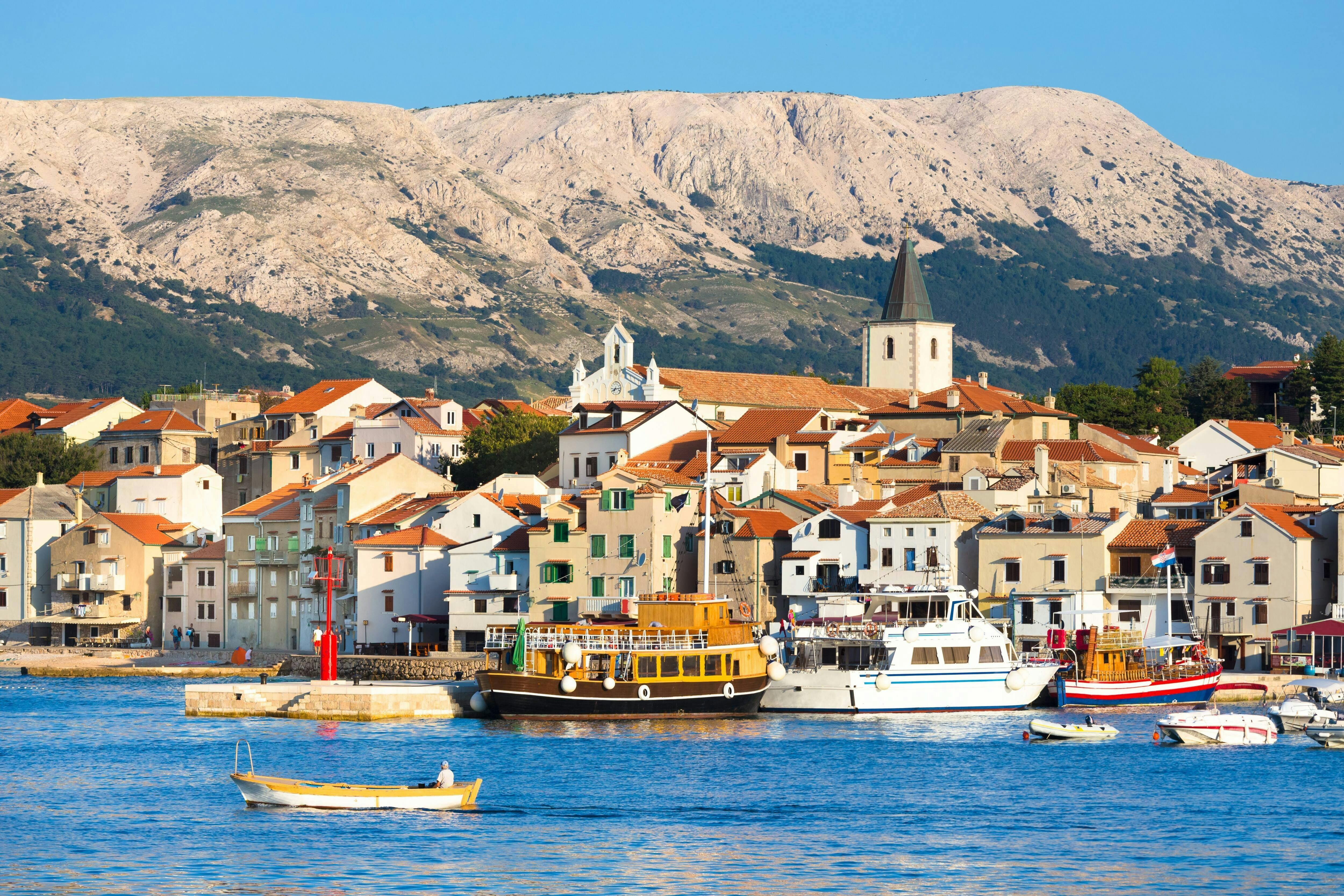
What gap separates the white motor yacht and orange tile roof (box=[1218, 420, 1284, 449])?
156 ft

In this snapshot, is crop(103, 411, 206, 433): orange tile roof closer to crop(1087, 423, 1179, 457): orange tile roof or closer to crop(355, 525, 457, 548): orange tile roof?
crop(355, 525, 457, 548): orange tile roof

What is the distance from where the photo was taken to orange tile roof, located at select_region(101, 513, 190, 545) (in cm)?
10662

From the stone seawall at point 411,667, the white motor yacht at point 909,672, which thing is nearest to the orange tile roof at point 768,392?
the stone seawall at point 411,667

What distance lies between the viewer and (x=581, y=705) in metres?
66.2

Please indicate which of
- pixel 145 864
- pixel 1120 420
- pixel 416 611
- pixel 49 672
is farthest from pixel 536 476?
pixel 145 864

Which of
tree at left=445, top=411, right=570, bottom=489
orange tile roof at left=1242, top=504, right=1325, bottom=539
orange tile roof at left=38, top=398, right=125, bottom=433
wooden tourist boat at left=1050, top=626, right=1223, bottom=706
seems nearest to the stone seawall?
wooden tourist boat at left=1050, top=626, right=1223, bottom=706

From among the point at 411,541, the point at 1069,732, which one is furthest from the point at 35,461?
the point at 1069,732

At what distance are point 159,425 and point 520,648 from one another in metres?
72.4

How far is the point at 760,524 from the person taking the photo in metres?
85.9

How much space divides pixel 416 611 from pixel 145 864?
50208mm

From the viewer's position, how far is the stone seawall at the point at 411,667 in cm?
7862

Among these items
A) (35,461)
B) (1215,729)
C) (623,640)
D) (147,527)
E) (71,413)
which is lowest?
(1215,729)

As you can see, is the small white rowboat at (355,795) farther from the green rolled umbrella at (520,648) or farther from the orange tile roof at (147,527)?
the orange tile roof at (147,527)

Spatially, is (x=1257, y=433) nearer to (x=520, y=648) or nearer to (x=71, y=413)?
(x=520, y=648)
